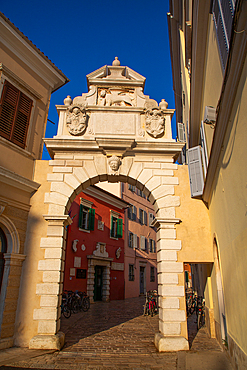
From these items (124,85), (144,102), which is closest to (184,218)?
(144,102)

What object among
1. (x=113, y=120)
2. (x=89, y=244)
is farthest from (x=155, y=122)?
(x=89, y=244)

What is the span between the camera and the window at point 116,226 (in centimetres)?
2145

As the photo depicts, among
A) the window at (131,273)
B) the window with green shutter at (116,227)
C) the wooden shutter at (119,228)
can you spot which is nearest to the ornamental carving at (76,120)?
the window with green shutter at (116,227)

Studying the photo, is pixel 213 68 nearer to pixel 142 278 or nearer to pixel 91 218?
pixel 91 218

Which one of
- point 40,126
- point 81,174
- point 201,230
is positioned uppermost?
point 40,126

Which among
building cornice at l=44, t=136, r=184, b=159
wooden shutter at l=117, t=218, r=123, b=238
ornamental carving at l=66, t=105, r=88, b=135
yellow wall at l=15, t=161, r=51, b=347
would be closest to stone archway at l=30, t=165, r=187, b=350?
yellow wall at l=15, t=161, r=51, b=347

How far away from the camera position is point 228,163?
4422 millimetres

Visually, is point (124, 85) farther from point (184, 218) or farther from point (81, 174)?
point (184, 218)

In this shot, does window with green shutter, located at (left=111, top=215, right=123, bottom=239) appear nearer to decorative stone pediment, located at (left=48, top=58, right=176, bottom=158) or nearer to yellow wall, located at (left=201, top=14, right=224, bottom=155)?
decorative stone pediment, located at (left=48, top=58, right=176, bottom=158)

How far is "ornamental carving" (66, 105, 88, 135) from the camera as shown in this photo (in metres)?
8.45

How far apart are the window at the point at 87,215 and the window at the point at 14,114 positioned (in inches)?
416

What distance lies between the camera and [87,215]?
61.4ft

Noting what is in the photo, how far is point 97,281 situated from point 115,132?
13.8m

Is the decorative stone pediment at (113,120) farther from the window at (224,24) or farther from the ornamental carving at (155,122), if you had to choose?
the window at (224,24)
